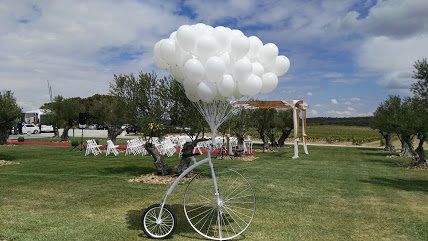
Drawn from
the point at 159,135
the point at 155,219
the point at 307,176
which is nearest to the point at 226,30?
the point at 155,219

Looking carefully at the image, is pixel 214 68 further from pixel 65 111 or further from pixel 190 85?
pixel 65 111

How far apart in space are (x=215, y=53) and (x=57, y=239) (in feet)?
13.2

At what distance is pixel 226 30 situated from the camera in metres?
7.53

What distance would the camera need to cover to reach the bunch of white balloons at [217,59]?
7309mm

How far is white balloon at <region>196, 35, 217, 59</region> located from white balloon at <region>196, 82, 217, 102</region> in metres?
0.49

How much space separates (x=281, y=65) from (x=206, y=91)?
1612 mm

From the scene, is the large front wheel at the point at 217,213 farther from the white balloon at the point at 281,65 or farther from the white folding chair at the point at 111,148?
the white folding chair at the point at 111,148

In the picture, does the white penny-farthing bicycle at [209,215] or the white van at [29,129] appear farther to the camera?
the white van at [29,129]

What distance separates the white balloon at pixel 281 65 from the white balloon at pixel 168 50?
6.23 feet

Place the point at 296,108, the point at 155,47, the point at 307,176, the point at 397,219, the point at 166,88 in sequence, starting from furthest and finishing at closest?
the point at 296,108 < the point at 307,176 < the point at 166,88 < the point at 397,219 < the point at 155,47

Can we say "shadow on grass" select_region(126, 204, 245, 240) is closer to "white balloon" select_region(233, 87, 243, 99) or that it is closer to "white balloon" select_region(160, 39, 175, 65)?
"white balloon" select_region(233, 87, 243, 99)

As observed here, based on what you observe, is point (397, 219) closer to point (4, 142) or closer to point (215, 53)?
point (215, 53)

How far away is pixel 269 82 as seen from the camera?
7.95m

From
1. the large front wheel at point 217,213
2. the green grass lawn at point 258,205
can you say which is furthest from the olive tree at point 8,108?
the large front wheel at point 217,213
